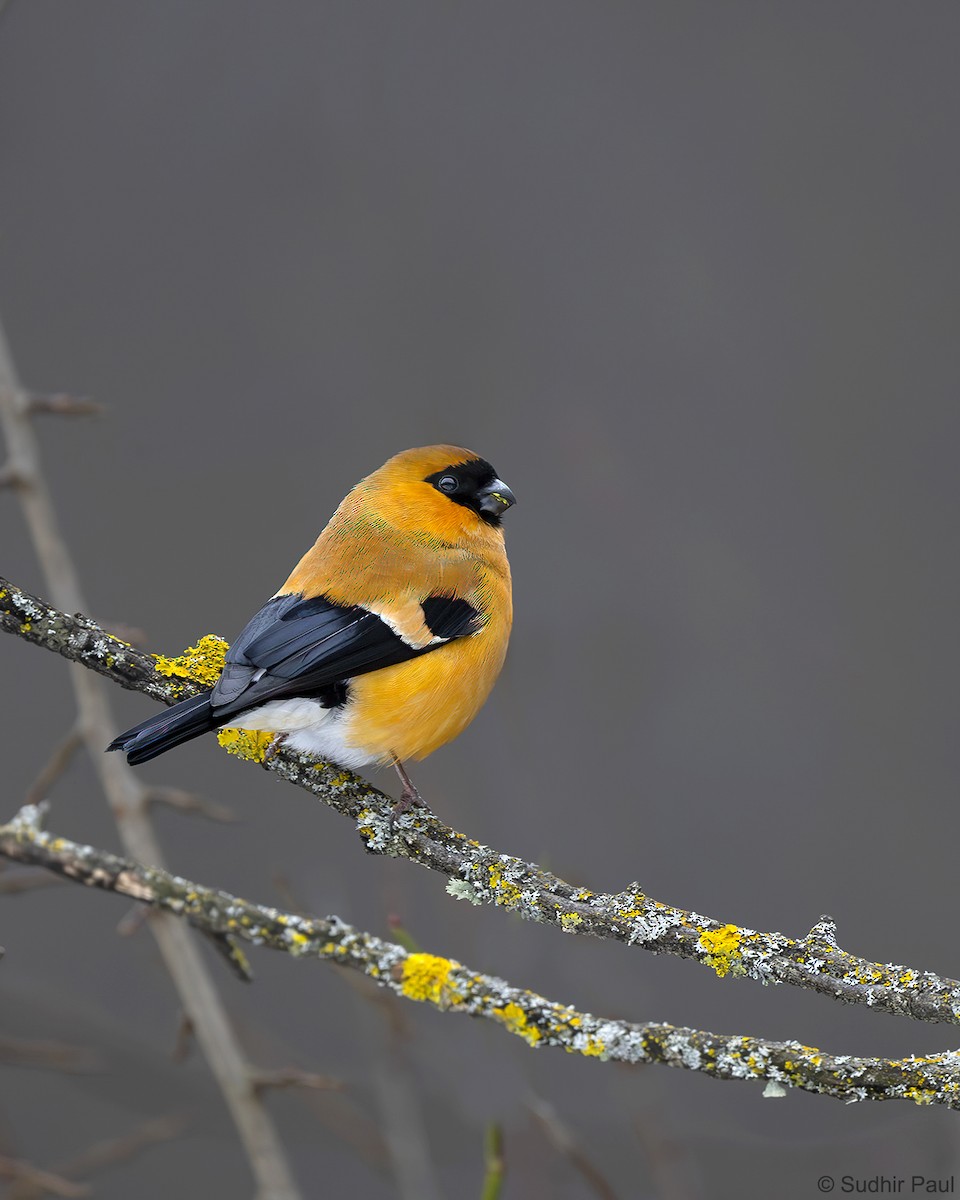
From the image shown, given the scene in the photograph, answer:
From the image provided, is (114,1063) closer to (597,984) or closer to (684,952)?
(597,984)

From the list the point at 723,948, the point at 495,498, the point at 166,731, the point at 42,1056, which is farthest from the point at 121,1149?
the point at 495,498

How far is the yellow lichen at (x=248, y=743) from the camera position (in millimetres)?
2355

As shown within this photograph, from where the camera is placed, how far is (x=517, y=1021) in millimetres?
1338

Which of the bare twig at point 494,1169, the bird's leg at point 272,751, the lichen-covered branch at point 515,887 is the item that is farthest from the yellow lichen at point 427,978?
the bird's leg at point 272,751

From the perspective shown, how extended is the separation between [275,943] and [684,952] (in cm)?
79

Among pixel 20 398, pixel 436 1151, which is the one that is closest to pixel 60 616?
pixel 20 398

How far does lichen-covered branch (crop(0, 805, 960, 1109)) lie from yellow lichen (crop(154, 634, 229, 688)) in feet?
3.45

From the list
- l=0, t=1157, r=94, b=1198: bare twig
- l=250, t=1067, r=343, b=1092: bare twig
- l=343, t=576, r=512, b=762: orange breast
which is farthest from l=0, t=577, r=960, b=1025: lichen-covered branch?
l=0, t=1157, r=94, b=1198: bare twig

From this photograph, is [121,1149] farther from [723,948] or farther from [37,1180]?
[723,948]

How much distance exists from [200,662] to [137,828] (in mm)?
353

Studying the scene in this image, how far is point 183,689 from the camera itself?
2.23m

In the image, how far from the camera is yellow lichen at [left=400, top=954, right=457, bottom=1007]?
131 centimetres

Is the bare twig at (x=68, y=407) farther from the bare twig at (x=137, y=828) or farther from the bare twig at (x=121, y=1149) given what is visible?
the bare twig at (x=121, y=1149)

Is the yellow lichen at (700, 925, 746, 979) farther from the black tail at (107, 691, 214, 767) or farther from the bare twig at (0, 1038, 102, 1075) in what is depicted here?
the bare twig at (0, 1038, 102, 1075)
